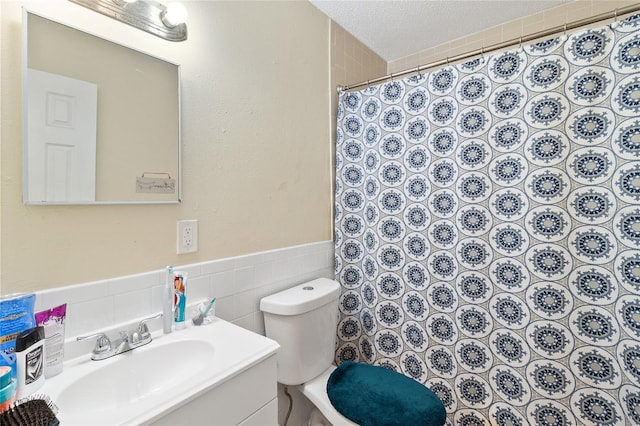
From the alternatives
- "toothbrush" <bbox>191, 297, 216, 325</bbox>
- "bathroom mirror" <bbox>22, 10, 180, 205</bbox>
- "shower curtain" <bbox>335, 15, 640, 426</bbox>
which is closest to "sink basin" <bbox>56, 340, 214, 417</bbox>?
"toothbrush" <bbox>191, 297, 216, 325</bbox>

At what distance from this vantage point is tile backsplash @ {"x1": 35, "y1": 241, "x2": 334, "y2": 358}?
2.76ft

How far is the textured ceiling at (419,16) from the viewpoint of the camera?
1.61 meters

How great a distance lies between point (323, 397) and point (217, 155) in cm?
111

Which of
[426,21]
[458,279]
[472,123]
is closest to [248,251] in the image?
[458,279]

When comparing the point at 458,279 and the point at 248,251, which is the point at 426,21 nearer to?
the point at 458,279


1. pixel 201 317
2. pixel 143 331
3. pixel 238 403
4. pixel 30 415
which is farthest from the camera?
pixel 201 317

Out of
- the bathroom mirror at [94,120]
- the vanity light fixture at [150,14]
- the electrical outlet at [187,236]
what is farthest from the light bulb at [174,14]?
the electrical outlet at [187,236]

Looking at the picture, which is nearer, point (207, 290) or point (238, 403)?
point (238, 403)

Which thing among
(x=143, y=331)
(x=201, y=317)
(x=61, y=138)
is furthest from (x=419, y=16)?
(x=143, y=331)

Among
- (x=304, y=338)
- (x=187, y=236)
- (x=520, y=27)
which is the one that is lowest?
(x=304, y=338)

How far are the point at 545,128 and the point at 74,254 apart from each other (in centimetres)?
168

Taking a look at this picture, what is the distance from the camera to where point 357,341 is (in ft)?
5.43

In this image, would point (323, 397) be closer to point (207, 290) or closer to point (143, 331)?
point (207, 290)

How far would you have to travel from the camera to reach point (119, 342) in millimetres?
866
